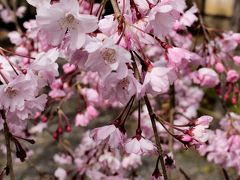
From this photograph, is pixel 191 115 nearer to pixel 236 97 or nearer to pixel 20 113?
pixel 236 97

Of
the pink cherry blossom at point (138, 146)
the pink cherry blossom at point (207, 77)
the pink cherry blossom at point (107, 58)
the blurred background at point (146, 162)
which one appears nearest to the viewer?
the pink cherry blossom at point (107, 58)

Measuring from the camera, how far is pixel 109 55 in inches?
38.3

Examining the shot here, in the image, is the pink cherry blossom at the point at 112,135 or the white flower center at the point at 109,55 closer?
the white flower center at the point at 109,55

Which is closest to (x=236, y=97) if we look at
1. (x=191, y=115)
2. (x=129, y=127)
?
(x=191, y=115)

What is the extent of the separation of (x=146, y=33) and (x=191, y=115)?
6.34 feet

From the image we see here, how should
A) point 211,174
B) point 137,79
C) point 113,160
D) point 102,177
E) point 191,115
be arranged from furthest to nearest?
point 211,174 → point 191,115 → point 113,160 → point 102,177 → point 137,79

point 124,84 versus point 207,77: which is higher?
point 124,84

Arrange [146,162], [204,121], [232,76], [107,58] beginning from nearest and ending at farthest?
[107,58] → [204,121] → [232,76] → [146,162]

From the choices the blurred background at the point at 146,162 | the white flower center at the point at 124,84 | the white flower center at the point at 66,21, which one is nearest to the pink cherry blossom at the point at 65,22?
the white flower center at the point at 66,21

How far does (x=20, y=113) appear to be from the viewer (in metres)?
1.15

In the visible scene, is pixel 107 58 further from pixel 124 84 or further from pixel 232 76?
pixel 232 76

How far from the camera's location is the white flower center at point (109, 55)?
3.13 feet

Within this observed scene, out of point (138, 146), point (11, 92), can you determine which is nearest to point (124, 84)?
point (138, 146)

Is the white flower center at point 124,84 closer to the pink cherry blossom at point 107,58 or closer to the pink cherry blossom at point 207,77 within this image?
the pink cherry blossom at point 107,58
